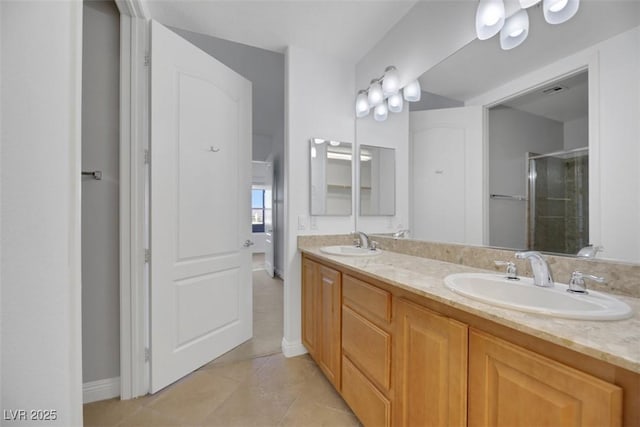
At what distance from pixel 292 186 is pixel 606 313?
5.93 feet

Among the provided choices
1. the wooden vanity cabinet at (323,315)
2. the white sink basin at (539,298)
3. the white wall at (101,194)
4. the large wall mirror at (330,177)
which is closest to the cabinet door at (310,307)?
the wooden vanity cabinet at (323,315)

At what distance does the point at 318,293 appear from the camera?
180 centimetres

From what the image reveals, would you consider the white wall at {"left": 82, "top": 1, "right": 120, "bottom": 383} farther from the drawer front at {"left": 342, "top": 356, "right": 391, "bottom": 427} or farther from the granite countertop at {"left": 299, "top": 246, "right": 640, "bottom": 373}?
the granite countertop at {"left": 299, "top": 246, "right": 640, "bottom": 373}

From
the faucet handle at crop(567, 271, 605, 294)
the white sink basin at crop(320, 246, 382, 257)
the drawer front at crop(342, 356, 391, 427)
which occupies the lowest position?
the drawer front at crop(342, 356, 391, 427)

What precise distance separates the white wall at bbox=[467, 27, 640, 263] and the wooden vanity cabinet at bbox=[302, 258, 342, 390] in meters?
1.14

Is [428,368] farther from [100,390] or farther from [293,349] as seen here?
[100,390]

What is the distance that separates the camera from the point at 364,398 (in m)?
1.28

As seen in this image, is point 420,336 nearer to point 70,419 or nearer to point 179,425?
point 70,419

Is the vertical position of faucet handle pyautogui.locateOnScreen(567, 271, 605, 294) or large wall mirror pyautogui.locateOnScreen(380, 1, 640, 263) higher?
large wall mirror pyautogui.locateOnScreen(380, 1, 640, 263)

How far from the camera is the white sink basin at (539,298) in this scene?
0.66 metres

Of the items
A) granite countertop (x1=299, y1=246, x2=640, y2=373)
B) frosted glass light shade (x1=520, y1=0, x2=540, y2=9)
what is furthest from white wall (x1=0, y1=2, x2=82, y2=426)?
frosted glass light shade (x1=520, y1=0, x2=540, y2=9)

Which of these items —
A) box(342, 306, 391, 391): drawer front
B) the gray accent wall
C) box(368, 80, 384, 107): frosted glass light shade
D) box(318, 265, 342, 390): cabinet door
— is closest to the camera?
box(342, 306, 391, 391): drawer front

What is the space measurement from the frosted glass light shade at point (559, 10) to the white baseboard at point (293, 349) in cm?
243

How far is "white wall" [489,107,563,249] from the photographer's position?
116cm
